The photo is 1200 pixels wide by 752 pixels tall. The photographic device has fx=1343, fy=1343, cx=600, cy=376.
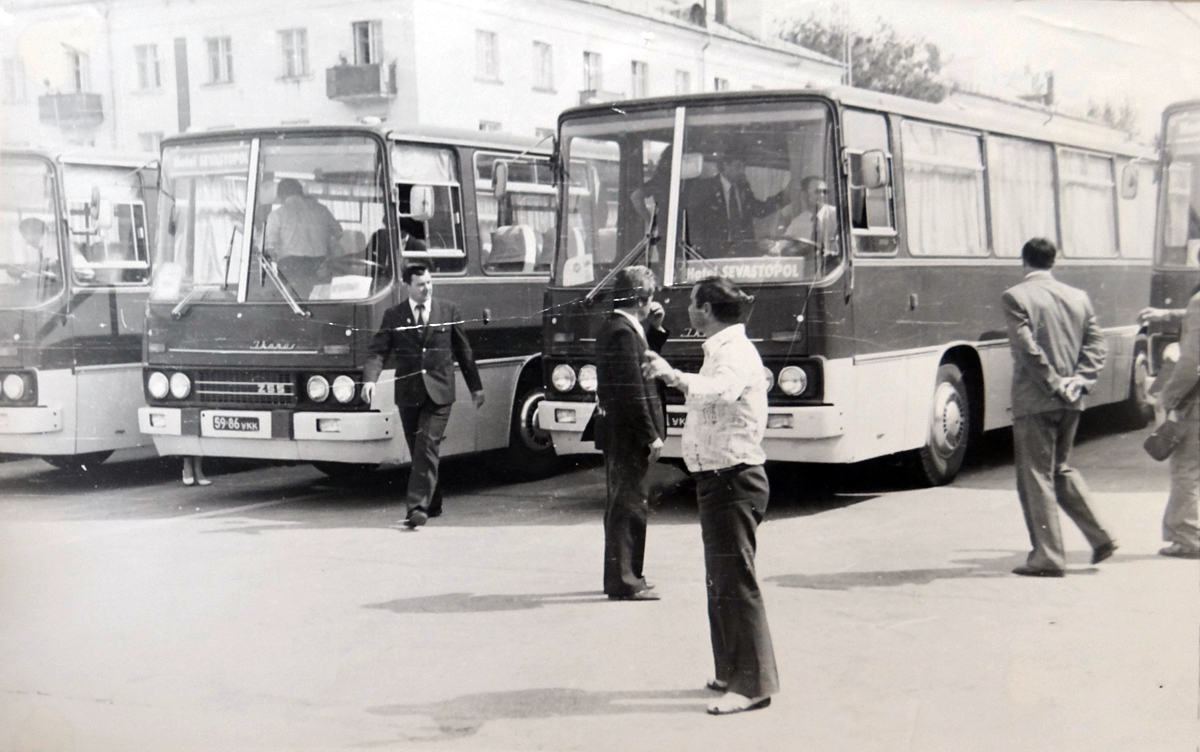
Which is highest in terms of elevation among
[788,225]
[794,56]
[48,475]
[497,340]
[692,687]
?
[794,56]

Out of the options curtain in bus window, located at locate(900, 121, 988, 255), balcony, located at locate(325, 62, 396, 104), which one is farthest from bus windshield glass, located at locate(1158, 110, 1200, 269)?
balcony, located at locate(325, 62, 396, 104)

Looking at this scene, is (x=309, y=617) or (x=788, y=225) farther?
(x=309, y=617)

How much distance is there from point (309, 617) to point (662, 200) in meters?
2.37

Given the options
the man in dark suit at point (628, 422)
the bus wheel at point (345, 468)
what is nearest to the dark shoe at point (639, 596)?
the man in dark suit at point (628, 422)

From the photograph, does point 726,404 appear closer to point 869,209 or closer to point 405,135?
point 869,209

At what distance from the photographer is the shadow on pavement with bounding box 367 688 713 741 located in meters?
4.85

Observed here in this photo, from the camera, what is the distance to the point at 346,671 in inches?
211

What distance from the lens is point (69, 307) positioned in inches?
265

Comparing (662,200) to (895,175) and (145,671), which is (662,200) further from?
(145,671)

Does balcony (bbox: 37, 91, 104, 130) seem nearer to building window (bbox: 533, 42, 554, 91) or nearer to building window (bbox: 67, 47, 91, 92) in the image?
building window (bbox: 67, 47, 91, 92)

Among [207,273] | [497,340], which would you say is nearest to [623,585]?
[497,340]

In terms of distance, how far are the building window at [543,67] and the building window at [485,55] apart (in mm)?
167

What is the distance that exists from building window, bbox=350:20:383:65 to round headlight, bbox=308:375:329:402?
1970 millimetres

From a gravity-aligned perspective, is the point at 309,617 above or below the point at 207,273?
below
